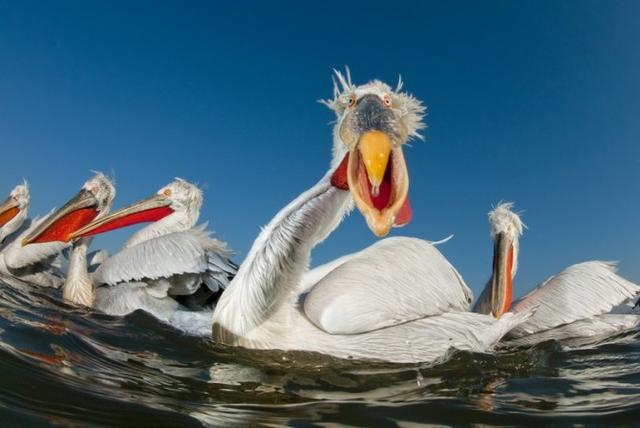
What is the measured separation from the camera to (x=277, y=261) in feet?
10.7

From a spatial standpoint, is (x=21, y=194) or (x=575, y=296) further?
(x=21, y=194)

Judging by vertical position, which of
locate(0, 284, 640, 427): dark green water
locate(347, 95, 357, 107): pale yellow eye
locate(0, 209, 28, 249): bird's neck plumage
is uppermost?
locate(0, 209, 28, 249): bird's neck plumage

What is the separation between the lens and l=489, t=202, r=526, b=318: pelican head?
17.2ft

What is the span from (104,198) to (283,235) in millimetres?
5434

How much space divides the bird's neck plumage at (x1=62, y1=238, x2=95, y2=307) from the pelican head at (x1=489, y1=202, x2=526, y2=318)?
12.9 feet

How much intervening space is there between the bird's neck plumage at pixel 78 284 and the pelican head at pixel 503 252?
3.94 meters

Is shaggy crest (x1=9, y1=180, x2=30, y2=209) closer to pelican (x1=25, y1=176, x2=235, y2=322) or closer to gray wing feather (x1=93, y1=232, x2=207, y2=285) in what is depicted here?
pelican (x1=25, y1=176, x2=235, y2=322)

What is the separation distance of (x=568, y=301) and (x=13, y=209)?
876 centimetres

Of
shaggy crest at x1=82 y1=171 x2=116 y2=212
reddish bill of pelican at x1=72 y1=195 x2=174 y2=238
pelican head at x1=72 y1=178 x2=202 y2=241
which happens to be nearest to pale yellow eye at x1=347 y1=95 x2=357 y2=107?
pelican head at x1=72 y1=178 x2=202 y2=241

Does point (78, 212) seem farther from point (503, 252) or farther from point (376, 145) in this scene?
point (376, 145)

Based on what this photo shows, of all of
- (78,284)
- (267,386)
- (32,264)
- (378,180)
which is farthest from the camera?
(32,264)

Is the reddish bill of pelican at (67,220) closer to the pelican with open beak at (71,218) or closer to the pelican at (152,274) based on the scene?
the pelican with open beak at (71,218)

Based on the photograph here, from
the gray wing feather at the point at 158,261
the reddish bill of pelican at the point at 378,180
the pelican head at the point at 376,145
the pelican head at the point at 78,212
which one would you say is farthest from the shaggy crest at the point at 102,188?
the reddish bill of pelican at the point at 378,180

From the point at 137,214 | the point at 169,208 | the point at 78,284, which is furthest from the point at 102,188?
the point at 78,284
